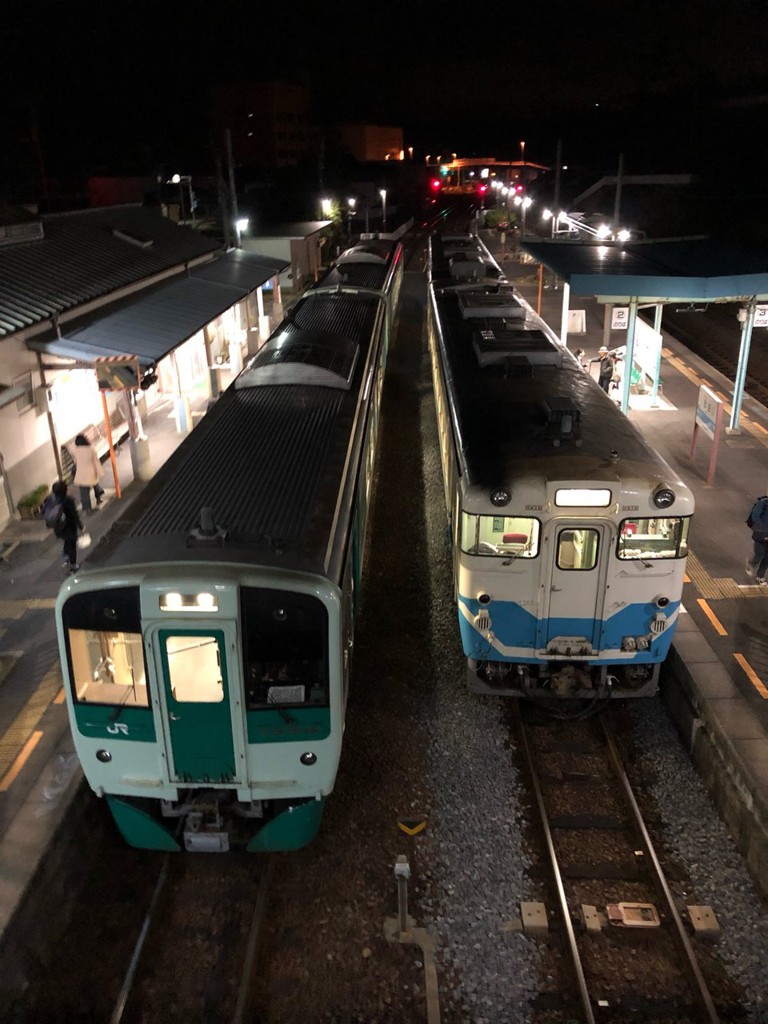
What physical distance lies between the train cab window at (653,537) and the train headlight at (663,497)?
15 centimetres

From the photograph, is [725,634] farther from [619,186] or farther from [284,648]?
[619,186]

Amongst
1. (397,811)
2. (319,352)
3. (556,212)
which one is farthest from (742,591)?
(556,212)

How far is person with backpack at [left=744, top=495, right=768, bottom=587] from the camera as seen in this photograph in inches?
372

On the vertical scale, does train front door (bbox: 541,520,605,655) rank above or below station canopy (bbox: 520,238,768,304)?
below

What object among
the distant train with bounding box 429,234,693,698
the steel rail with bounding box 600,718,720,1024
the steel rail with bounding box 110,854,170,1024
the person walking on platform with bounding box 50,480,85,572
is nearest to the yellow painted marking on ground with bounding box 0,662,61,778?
the steel rail with bounding box 110,854,170,1024

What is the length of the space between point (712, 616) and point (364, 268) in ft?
48.0

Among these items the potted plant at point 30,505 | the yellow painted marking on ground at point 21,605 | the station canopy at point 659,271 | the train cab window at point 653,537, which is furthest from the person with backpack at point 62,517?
the station canopy at point 659,271

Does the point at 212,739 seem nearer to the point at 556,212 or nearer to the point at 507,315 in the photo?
the point at 507,315

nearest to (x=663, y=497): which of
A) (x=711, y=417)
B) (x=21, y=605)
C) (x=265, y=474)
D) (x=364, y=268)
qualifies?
(x=265, y=474)

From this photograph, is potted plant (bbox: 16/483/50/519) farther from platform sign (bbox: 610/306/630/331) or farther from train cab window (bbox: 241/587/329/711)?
platform sign (bbox: 610/306/630/331)

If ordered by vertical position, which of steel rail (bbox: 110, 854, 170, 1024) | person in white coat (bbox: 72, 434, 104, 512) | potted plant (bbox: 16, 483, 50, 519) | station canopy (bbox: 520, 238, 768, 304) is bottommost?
steel rail (bbox: 110, 854, 170, 1024)

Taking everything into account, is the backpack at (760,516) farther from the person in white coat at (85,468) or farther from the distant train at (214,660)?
the person in white coat at (85,468)

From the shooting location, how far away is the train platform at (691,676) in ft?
20.3

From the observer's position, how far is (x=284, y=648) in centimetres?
539
